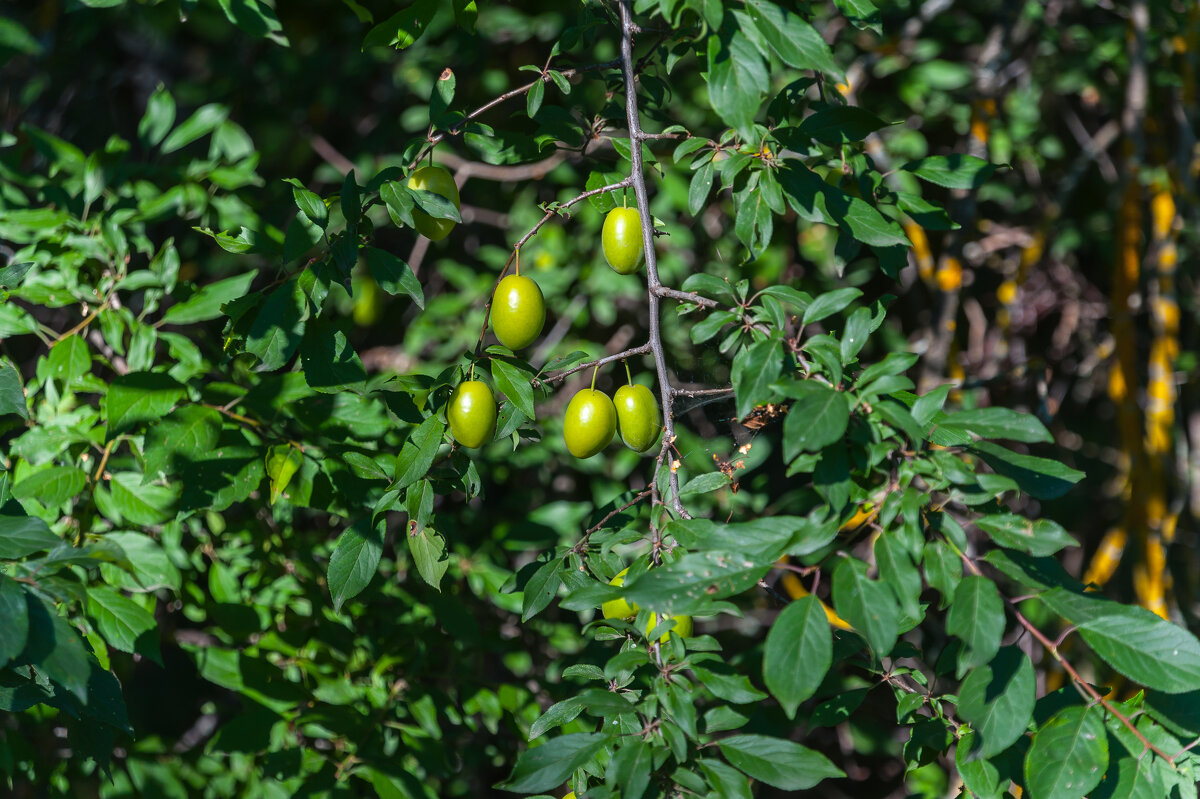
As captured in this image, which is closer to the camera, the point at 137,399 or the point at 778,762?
the point at 778,762

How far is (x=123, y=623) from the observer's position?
4.15ft

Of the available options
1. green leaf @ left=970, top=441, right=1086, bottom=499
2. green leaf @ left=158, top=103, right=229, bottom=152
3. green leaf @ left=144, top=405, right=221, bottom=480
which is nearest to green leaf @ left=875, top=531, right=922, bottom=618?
green leaf @ left=970, top=441, right=1086, bottom=499

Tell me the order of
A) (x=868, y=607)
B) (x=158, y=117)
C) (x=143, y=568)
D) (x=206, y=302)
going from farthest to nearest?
1. (x=158, y=117)
2. (x=206, y=302)
3. (x=143, y=568)
4. (x=868, y=607)

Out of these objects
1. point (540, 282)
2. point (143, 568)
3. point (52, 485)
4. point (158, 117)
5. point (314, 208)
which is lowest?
point (540, 282)

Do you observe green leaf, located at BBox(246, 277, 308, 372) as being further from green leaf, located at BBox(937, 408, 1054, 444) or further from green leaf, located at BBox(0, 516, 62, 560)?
green leaf, located at BBox(937, 408, 1054, 444)

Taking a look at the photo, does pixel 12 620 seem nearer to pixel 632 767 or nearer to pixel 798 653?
pixel 632 767

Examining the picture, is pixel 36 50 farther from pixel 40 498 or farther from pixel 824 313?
pixel 824 313

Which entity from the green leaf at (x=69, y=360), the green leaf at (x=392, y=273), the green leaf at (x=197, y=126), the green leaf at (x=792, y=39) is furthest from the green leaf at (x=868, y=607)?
the green leaf at (x=197, y=126)

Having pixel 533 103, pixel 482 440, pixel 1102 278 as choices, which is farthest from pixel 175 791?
pixel 1102 278

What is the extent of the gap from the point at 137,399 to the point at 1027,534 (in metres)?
1.16

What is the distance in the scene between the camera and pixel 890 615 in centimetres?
77

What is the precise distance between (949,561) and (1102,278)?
8.75 feet

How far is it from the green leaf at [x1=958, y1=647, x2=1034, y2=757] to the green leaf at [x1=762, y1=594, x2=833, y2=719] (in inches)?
5.9

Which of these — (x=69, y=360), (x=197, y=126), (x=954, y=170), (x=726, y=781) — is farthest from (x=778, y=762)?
(x=197, y=126)
